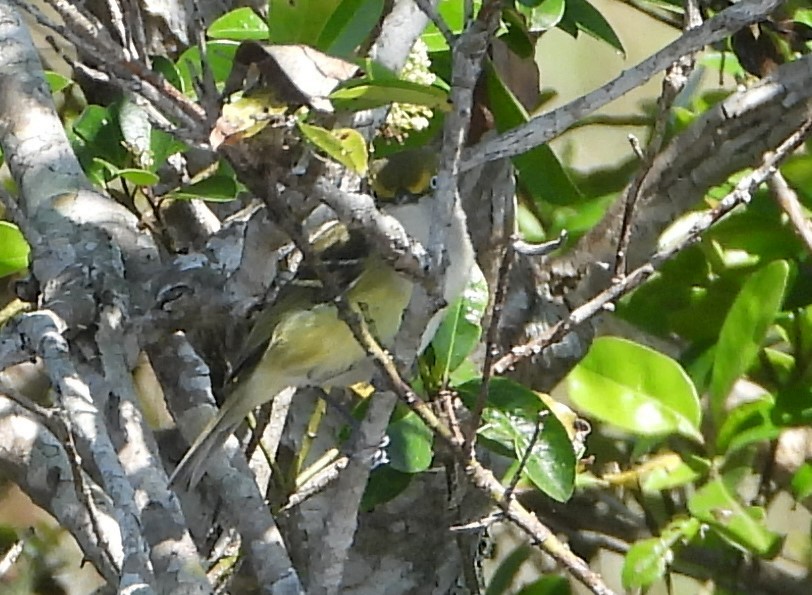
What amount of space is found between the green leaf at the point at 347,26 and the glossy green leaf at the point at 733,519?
0.61 metres

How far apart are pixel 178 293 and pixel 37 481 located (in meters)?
0.26

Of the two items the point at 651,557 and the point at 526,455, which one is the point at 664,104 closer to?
the point at 526,455

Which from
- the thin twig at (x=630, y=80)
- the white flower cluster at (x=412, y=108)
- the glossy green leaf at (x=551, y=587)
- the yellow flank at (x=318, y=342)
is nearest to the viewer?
the thin twig at (x=630, y=80)

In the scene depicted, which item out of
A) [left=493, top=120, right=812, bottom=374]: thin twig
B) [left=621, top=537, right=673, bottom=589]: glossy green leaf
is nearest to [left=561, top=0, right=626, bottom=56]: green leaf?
[left=493, top=120, right=812, bottom=374]: thin twig

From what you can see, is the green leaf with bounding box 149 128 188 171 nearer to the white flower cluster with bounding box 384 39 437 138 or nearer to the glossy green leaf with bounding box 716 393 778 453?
the white flower cluster with bounding box 384 39 437 138

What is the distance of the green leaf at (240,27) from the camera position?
1100 millimetres

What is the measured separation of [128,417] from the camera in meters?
0.86

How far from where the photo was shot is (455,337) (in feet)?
3.66

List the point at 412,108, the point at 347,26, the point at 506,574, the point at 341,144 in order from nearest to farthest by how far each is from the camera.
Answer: the point at 341,144 → the point at 347,26 → the point at 412,108 → the point at 506,574

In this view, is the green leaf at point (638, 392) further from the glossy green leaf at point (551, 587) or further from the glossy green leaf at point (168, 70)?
the glossy green leaf at point (168, 70)

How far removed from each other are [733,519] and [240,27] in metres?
0.68

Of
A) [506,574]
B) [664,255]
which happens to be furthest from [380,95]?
[506,574]

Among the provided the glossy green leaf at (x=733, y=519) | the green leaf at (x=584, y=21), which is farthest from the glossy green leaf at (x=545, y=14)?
the glossy green leaf at (x=733, y=519)

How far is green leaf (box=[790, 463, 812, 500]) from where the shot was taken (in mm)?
1295
